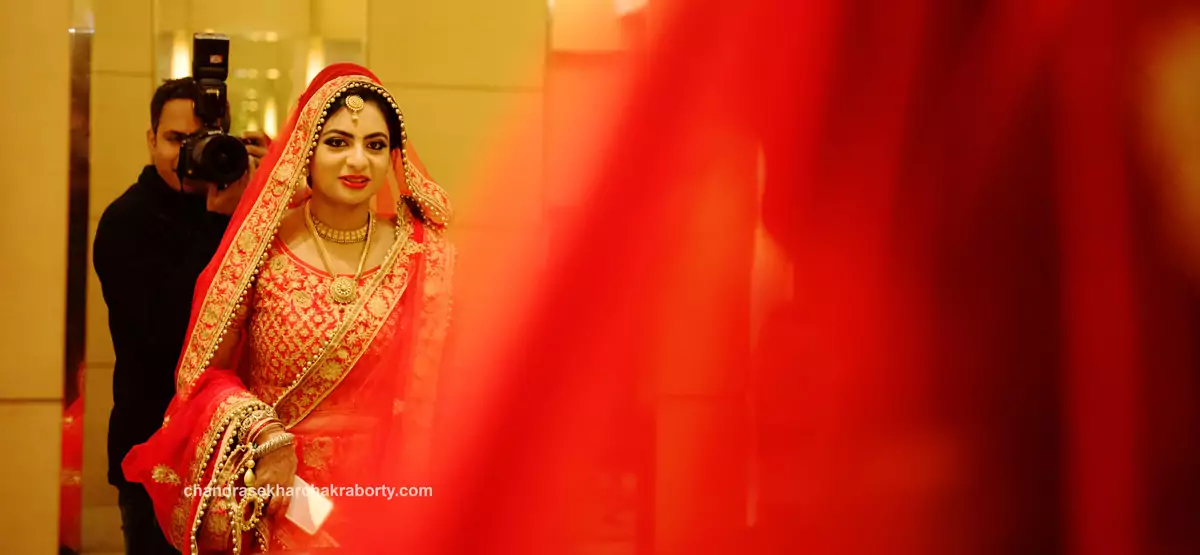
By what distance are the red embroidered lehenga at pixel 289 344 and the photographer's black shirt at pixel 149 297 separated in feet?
0.08

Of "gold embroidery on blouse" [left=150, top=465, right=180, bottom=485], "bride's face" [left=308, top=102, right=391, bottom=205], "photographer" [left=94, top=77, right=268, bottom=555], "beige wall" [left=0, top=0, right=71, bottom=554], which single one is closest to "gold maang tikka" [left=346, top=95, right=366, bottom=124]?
"bride's face" [left=308, top=102, right=391, bottom=205]

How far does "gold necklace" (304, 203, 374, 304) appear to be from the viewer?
1048mm

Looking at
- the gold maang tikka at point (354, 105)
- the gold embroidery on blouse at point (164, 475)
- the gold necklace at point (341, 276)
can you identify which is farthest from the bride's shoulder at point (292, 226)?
the gold embroidery on blouse at point (164, 475)

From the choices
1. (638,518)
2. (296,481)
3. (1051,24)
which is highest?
(1051,24)

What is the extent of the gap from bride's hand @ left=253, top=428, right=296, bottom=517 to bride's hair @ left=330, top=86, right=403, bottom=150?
323 millimetres

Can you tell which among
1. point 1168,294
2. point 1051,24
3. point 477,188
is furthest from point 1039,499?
point 477,188

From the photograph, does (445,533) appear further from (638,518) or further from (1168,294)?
(1168,294)

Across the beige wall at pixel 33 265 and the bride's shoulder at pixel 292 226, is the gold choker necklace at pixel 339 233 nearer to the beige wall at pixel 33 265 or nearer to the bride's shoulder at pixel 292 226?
the bride's shoulder at pixel 292 226

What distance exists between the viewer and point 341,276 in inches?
41.6

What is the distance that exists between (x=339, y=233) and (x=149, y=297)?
21cm

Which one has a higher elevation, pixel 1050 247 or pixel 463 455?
pixel 1050 247

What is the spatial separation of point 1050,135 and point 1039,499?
19 centimetres

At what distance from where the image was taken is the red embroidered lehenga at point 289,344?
3.25 feet

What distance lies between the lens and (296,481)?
97cm
